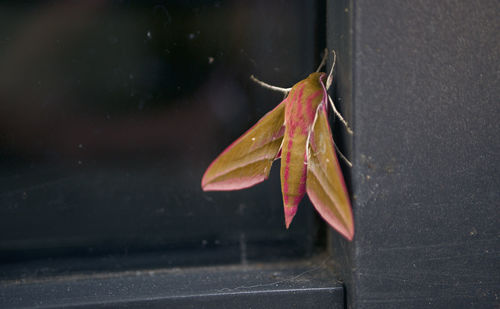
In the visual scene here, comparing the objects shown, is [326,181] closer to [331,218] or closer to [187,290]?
[331,218]

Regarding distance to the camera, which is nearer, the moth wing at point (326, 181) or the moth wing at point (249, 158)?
the moth wing at point (326, 181)

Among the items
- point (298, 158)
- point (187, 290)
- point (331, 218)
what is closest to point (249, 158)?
point (298, 158)

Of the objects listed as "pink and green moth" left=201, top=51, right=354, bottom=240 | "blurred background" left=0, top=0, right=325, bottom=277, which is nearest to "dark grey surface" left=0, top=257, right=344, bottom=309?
"blurred background" left=0, top=0, right=325, bottom=277

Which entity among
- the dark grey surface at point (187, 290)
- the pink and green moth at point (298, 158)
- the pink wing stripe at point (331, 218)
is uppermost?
the pink and green moth at point (298, 158)

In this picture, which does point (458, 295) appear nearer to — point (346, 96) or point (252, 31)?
point (346, 96)

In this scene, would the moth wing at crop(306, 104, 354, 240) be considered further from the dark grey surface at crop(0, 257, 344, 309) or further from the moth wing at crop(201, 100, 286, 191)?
the dark grey surface at crop(0, 257, 344, 309)

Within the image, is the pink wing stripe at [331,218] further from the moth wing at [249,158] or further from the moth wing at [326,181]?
the moth wing at [249,158]

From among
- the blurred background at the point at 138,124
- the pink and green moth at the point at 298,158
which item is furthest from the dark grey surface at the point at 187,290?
the pink and green moth at the point at 298,158
